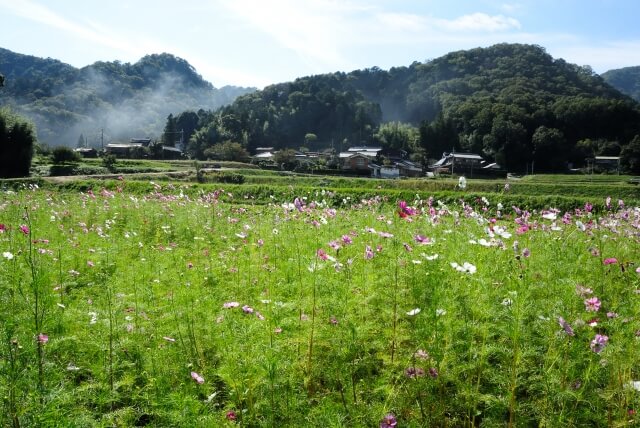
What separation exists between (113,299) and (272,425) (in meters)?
2.13

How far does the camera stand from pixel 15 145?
3331 centimetres

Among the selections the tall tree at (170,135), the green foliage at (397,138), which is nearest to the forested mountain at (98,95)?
the tall tree at (170,135)

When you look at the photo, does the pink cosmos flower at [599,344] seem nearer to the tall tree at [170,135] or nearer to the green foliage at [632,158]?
the green foliage at [632,158]

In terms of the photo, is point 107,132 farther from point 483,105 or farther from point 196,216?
point 196,216

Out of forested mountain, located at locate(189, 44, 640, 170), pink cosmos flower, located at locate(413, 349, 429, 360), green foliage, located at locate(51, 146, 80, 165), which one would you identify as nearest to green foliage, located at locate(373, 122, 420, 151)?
forested mountain, located at locate(189, 44, 640, 170)

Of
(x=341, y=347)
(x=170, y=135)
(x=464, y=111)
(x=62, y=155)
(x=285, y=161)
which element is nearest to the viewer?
(x=341, y=347)

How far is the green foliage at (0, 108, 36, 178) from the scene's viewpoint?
108ft

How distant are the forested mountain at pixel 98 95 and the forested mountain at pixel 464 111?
49.6 metres

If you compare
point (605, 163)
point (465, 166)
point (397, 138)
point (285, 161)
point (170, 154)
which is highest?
point (397, 138)

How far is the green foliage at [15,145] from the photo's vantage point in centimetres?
3284

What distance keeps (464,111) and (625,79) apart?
149 meters

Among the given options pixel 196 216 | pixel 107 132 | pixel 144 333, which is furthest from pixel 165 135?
pixel 144 333

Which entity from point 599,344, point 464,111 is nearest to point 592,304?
point 599,344

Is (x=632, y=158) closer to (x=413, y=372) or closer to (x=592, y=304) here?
(x=592, y=304)
